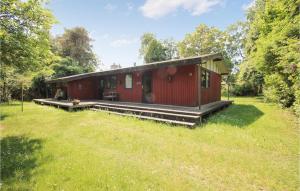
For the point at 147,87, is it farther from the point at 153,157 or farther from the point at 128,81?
the point at 153,157

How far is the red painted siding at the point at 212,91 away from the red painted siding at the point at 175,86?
50.4 inches

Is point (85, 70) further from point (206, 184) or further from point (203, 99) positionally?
point (206, 184)

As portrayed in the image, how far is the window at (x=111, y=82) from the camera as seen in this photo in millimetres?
14399

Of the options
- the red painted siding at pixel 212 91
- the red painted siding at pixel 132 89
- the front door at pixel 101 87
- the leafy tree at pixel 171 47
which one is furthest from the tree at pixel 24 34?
the leafy tree at pixel 171 47

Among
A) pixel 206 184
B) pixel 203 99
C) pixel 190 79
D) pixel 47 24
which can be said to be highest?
pixel 47 24

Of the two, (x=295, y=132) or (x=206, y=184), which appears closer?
(x=206, y=184)

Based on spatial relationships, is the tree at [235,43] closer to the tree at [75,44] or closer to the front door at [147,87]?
the tree at [75,44]

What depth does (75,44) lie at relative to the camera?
3441 centimetres

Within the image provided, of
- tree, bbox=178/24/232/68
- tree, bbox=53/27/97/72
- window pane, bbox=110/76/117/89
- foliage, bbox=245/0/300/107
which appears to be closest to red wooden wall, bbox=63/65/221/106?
window pane, bbox=110/76/117/89

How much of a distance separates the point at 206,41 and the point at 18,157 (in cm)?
3303

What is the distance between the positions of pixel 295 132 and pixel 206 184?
5051mm

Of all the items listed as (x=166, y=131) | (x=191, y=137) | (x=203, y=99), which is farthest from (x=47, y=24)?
(x=203, y=99)

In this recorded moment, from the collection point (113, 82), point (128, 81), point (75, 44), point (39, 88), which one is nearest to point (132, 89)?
point (128, 81)

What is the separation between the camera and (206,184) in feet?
10.4
